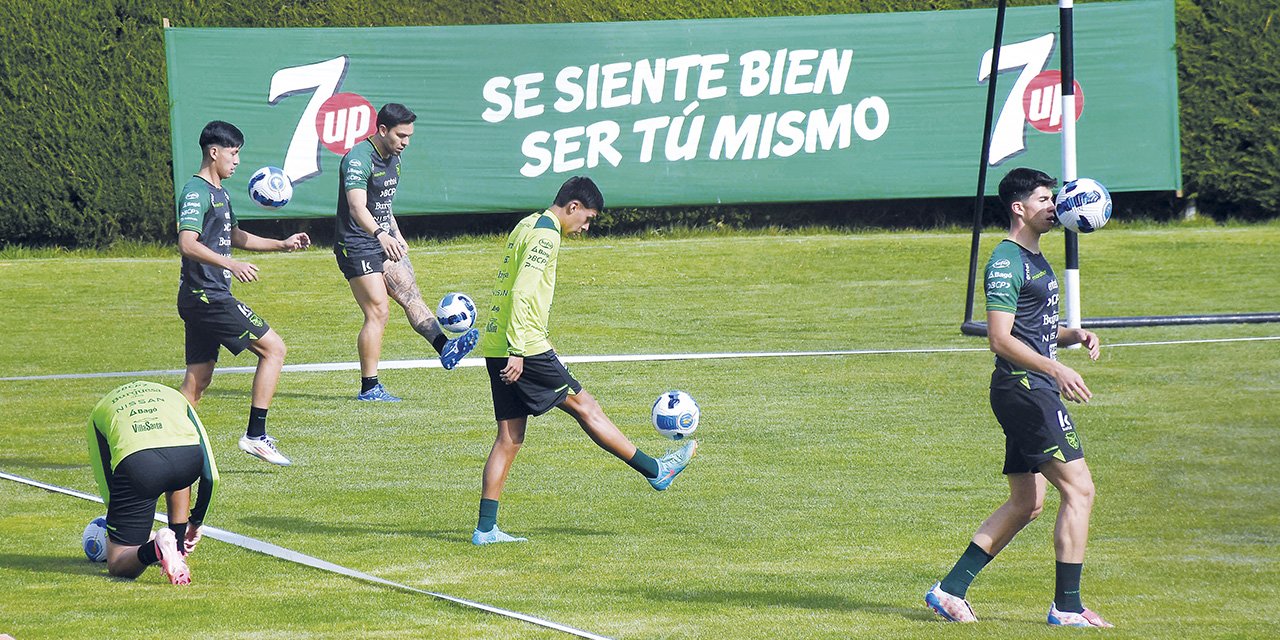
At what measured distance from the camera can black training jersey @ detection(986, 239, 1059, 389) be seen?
5691mm

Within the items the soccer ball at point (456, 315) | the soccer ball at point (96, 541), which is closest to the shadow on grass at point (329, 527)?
the soccer ball at point (96, 541)

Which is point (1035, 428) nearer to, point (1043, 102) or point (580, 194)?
point (580, 194)

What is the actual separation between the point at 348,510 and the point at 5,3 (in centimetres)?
1417

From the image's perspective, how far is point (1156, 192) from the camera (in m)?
21.1

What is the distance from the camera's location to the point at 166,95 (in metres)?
19.3

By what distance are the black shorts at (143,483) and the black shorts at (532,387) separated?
5.05ft

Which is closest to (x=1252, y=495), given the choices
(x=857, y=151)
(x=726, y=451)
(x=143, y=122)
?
(x=726, y=451)

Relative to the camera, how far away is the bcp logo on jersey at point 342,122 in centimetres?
1881

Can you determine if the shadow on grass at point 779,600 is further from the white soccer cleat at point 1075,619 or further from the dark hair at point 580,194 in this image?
the dark hair at point 580,194

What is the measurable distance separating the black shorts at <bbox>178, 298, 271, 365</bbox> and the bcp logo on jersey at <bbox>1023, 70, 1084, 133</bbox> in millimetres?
13782

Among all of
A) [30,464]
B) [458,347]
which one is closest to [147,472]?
[30,464]

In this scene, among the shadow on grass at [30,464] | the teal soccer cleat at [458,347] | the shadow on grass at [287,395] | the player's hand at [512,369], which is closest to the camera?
the player's hand at [512,369]

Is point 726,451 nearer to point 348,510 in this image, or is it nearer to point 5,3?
point 348,510

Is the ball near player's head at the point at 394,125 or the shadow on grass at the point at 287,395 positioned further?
the shadow on grass at the point at 287,395
